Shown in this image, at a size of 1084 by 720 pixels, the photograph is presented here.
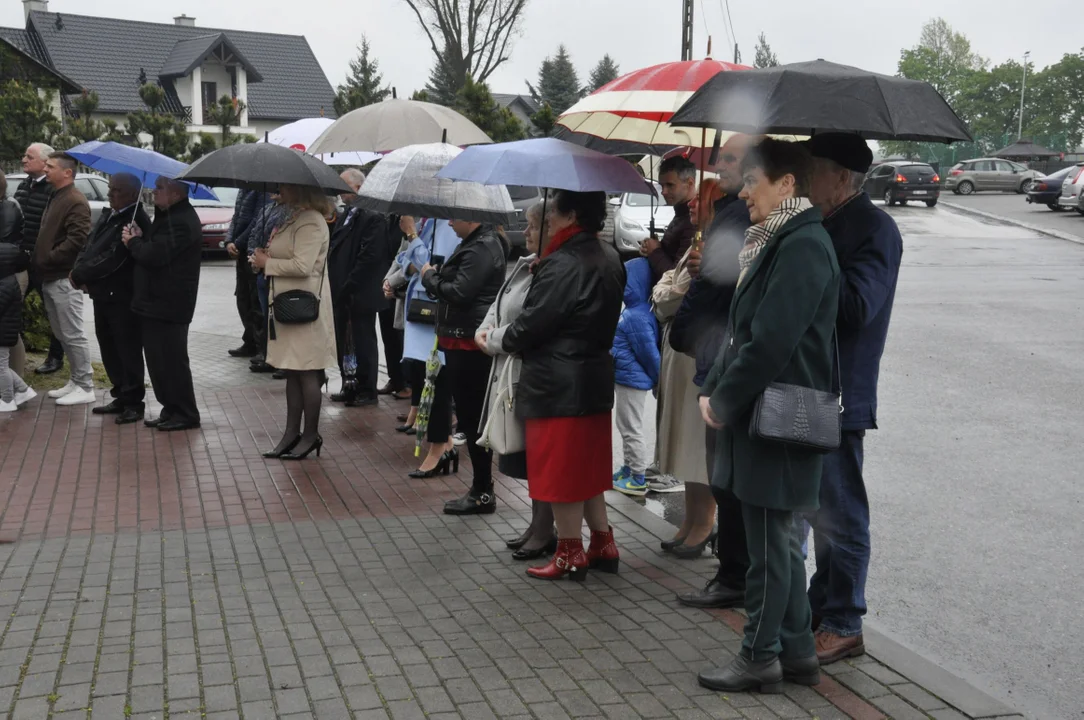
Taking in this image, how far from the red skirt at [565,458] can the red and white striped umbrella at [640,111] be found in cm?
140

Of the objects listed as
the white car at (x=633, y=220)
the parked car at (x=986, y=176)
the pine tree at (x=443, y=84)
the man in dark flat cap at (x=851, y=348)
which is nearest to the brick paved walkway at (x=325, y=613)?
the man in dark flat cap at (x=851, y=348)

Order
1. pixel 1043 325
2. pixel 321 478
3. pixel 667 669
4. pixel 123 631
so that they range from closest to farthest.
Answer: pixel 667 669 → pixel 123 631 → pixel 321 478 → pixel 1043 325

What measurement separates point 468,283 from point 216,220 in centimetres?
1868

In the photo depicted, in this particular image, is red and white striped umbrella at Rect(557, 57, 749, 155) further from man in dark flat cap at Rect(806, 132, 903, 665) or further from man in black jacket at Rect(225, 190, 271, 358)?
man in black jacket at Rect(225, 190, 271, 358)

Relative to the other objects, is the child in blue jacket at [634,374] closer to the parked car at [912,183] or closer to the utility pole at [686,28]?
the utility pole at [686,28]

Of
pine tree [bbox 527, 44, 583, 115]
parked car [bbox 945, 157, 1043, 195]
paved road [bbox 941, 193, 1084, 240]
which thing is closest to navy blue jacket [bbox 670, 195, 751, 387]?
paved road [bbox 941, 193, 1084, 240]

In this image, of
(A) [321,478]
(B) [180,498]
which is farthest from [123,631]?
(A) [321,478]

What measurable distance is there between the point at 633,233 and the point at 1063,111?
8622 cm

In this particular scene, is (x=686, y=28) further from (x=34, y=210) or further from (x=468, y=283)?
(x=468, y=283)

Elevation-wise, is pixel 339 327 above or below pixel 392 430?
above

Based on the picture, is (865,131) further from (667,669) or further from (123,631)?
(123,631)

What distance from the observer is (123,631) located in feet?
15.4

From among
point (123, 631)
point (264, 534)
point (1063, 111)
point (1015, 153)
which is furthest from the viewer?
point (1063, 111)

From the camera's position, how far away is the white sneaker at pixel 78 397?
31.3 ft
